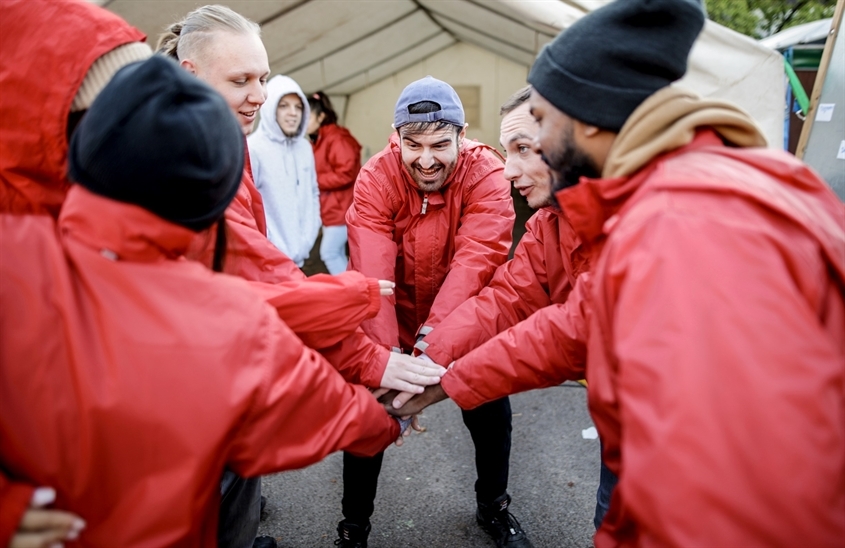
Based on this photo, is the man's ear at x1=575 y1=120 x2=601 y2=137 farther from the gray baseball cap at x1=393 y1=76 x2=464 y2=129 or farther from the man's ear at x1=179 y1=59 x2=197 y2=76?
the man's ear at x1=179 y1=59 x2=197 y2=76

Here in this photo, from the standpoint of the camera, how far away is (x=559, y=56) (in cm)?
163

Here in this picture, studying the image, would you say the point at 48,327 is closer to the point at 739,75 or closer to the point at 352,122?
the point at 739,75

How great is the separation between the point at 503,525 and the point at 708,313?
2168 mm

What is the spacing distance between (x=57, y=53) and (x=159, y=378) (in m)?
0.90

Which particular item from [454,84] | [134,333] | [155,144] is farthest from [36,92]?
[454,84]

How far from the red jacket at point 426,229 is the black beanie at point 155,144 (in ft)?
4.74

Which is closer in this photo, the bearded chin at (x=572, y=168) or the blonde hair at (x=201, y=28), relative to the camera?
the bearded chin at (x=572, y=168)

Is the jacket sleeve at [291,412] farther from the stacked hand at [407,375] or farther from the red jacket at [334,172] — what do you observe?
the red jacket at [334,172]

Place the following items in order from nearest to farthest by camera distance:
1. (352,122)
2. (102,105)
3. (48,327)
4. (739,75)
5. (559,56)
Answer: (48,327) → (102,105) → (559,56) → (739,75) → (352,122)

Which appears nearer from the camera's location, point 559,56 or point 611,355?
point 611,355

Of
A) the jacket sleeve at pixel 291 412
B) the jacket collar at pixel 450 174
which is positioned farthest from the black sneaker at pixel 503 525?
the jacket collar at pixel 450 174

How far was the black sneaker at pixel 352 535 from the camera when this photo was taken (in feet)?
9.14

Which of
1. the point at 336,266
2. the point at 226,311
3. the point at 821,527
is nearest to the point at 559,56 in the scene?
the point at 226,311

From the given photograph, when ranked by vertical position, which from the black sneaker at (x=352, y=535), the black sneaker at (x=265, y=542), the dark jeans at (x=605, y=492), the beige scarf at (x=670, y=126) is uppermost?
the beige scarf at (x=670, y=126)
